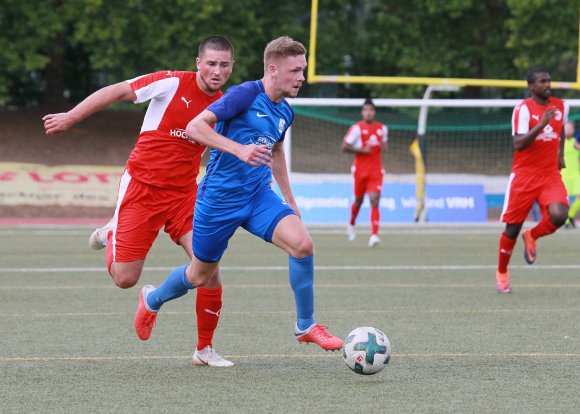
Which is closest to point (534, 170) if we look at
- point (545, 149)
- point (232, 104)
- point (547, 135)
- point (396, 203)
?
point (545, 149)

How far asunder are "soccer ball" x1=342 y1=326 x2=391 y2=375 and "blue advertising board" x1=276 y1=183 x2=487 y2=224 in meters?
16.5

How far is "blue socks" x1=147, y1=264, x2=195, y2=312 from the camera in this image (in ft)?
23.1

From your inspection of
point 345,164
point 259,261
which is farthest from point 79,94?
point 259,261

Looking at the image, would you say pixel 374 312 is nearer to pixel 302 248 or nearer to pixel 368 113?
pixel 302 248

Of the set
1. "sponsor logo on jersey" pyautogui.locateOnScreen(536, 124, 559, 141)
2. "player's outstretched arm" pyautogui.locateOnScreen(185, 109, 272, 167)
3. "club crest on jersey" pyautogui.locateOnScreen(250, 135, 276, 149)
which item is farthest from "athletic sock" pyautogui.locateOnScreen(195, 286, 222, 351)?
"sponsor logo on jersey" pyautogui.locateOnScreen(536, 124, 559, 141)

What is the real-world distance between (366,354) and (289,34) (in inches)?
1094

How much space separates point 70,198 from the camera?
25.1 metres

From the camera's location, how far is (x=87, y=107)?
22.8 feet

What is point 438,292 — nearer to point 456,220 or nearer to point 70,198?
point 456,220

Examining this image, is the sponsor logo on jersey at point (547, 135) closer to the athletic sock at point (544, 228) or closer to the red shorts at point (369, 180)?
the athletic sock at point (544, 228)

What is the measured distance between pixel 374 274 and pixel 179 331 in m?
4.92

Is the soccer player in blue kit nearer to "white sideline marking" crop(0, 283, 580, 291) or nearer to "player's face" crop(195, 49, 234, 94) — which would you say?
"player's face" crop(195, 49, 234, 94)

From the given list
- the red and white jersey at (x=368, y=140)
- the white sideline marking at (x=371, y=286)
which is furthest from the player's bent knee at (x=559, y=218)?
the red and white jersey at (x=368, y=140)

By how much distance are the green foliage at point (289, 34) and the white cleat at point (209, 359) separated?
24.5 m
